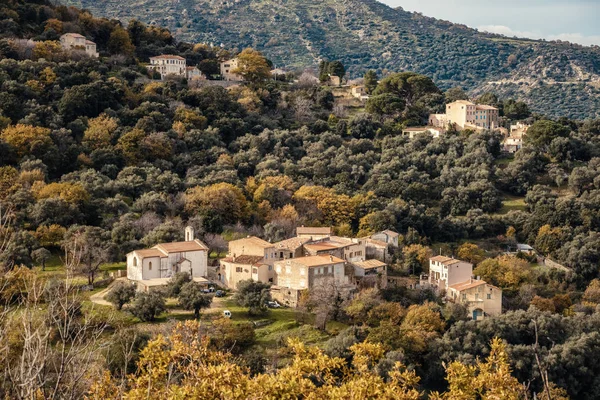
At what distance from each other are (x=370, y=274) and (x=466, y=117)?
2940 centimetres

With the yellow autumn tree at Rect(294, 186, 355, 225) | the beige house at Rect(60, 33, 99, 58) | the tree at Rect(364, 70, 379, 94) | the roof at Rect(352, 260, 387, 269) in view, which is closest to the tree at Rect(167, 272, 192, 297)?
the roof at Rect(352, 260, 387, 269)

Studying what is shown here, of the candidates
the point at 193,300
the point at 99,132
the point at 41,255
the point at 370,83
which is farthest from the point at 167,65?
the point at 193,300

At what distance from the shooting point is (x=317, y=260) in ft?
111

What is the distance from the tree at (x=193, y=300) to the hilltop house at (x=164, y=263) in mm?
2595

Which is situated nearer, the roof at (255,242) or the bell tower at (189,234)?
the roof at (255,242)

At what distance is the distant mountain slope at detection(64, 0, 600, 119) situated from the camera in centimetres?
11350

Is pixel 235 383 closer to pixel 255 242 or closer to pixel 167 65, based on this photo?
pixel 255 242

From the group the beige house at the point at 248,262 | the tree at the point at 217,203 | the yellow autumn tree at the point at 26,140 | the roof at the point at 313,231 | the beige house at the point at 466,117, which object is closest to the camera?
the beige house at the point at 248,262

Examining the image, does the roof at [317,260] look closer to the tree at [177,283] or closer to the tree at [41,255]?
the tree at [177,283]

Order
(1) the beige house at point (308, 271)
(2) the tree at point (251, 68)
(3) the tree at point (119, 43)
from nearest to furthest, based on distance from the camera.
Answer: (1) the beige house at point (308, 271), (3) the tree at point (119, 43), (2) the tree at point (251, 68)

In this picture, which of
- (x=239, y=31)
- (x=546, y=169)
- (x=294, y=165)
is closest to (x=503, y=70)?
(x=239, y=31)

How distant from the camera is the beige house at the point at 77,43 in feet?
196

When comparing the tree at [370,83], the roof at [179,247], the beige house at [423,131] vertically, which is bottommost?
the roof at [179,247]

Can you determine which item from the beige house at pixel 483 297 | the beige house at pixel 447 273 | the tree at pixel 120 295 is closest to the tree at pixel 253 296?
the tree at pixel 120 295
